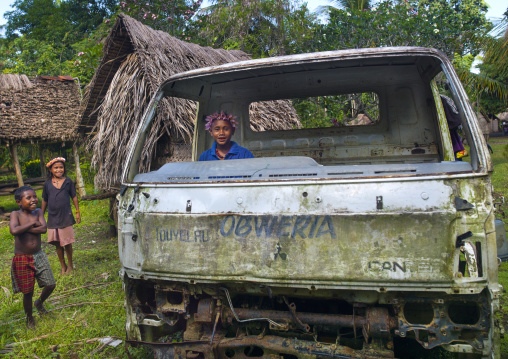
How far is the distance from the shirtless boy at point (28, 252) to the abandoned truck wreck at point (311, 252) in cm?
164

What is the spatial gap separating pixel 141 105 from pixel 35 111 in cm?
777

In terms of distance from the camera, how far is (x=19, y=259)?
165 inches

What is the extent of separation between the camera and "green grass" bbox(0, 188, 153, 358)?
3.59 m

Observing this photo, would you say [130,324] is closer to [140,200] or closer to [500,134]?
[140,200]

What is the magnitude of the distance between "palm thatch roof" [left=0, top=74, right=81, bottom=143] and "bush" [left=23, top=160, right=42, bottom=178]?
30.8ft

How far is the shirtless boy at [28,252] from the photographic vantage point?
416 centimetres

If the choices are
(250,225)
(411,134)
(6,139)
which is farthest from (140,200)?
(6,139)

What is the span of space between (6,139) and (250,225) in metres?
11.9

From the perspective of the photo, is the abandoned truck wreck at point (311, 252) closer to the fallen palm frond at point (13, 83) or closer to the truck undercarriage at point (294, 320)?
the truck undercarriage at point (294, 320)

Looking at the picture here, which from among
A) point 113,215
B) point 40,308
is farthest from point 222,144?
point 113,215

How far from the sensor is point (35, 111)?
42.4 feet

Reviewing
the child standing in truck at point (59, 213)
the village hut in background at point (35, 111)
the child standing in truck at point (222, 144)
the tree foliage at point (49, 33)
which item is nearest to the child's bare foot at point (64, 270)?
the child standing in truck at point (59, 213)

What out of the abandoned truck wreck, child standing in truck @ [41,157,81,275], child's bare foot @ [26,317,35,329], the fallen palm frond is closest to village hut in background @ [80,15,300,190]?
child standing in truck @ [41,157,81,275]

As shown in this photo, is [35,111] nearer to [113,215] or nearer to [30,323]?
[113,215]
